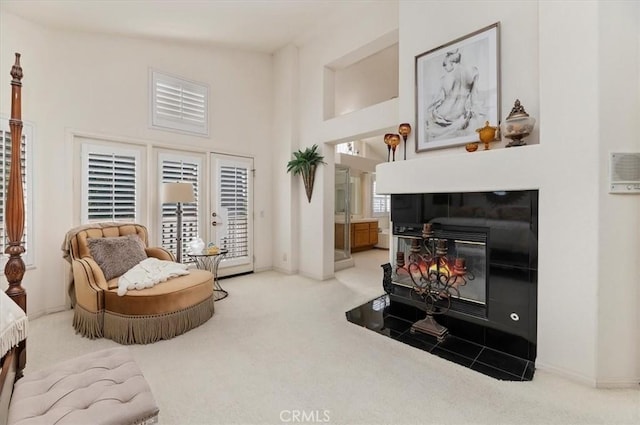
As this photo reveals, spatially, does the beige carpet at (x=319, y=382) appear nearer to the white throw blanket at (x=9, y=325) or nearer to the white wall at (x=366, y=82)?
the white throw blanket at (x=9, y=325)

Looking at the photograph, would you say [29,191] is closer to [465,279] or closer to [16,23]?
[16,23]

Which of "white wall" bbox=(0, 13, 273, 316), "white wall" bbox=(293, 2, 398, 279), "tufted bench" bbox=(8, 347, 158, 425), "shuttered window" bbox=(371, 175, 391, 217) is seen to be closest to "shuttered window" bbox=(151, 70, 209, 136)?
"white wall" bbox=(0, 13, 273, 316)

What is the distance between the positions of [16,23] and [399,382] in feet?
16.4

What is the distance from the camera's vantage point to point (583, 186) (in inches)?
81.3

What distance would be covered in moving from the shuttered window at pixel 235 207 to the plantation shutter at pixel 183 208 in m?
0.42

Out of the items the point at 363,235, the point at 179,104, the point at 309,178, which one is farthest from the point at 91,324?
the point at 363,235

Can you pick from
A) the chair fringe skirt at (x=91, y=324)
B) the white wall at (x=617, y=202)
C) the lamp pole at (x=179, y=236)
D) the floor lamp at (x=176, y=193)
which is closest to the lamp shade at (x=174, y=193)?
the floor lamp at (x=176, y=193)

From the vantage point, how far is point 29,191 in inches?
122

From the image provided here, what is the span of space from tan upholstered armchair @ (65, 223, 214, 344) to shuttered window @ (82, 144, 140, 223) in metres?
0.53

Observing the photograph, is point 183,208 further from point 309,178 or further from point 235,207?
point 309,178

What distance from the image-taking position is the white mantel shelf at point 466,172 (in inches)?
90.0

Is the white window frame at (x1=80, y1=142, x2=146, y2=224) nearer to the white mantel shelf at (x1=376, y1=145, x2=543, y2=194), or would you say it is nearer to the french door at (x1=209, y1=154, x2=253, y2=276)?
the french door at (x1=209, y1=154, x2=253, y2=276)

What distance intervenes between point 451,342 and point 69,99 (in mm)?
4902

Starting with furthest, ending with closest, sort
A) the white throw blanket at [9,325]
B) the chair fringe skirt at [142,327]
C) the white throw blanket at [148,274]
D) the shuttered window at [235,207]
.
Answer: the shuttered window at [235,207], the white throw blanket at [148,274], the chair fringe skirt at [142,327], the white throw blanket at [9,325]
